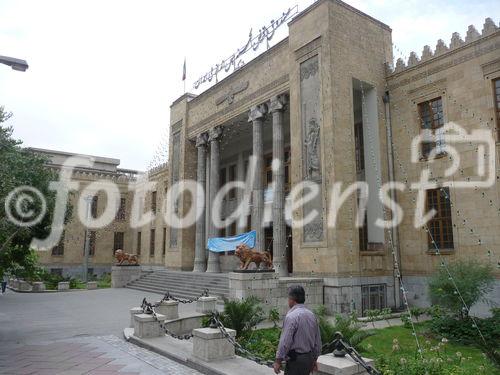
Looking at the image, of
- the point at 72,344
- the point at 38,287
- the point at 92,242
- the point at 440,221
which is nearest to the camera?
the point at 72,344

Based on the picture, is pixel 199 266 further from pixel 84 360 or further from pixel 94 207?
pixel 94 207

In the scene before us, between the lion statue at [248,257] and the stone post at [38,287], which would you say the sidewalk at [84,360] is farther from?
the stone post at [38,287]

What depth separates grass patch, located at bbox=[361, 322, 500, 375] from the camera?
27.4 ft

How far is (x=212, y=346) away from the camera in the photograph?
8.18 meters

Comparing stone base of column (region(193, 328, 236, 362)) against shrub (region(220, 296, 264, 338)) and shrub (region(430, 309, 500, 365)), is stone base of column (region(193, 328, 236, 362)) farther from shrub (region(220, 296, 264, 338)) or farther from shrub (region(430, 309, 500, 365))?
shrub (region(430, 309, 500, 365))

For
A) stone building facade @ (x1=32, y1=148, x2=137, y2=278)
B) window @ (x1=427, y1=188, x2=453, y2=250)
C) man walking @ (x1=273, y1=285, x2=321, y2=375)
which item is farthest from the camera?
stone building facade @ (x1=32, y1=148, x2=137, y2=278)

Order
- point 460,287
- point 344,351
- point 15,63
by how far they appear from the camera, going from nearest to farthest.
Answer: point 344,351 → point 15,63 → point 460,287

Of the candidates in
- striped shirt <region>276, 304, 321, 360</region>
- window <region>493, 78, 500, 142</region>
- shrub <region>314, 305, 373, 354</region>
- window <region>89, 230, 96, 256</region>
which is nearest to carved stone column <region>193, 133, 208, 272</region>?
window <region>493, 78, 500, 142</region>

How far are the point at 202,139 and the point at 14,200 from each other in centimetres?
1742

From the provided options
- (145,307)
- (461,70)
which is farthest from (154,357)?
(461,70)

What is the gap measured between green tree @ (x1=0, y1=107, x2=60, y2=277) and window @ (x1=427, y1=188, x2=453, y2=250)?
13539 mm

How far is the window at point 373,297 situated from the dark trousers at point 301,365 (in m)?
12.0

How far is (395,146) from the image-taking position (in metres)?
18.5

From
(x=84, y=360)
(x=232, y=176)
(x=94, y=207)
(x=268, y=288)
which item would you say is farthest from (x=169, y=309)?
(x=94, y=207)
